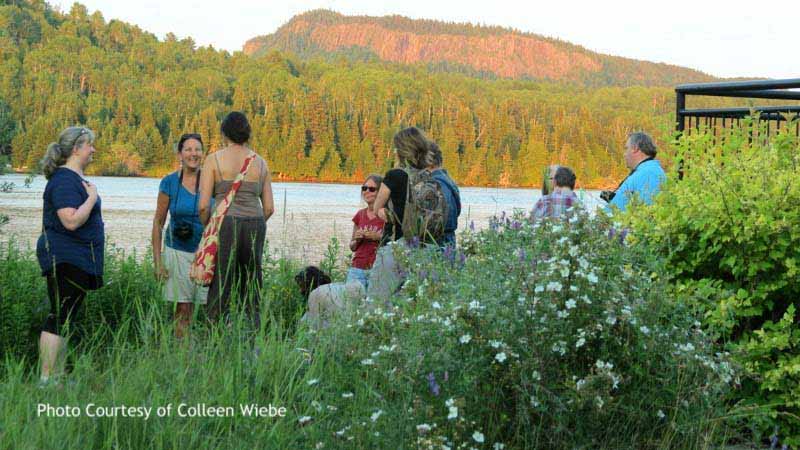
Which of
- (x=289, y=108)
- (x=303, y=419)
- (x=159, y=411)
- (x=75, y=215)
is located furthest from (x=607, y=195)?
(x=289, y=108)

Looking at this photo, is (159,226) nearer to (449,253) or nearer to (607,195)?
(449,253)

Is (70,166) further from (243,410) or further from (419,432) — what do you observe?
(419,432)

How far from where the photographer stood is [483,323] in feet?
12.1

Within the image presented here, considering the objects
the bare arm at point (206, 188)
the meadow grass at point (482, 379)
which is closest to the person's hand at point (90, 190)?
the bare arm at point (206, 188)

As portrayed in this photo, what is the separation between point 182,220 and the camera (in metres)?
6.64

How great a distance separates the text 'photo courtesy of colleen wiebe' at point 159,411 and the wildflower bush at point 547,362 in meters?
0.29

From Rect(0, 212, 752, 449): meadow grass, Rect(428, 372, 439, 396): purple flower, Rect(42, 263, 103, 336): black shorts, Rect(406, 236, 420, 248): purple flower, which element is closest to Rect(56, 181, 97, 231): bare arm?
Rect(42, 263, 103, 336): black shorts

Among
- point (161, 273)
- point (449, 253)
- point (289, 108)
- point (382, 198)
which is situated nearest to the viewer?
point (449, 253)

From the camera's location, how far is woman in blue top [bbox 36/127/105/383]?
5570 millimetres

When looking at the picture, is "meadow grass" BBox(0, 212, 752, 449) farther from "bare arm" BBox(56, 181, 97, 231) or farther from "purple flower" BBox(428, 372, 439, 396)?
"bare arm" BBox(56, 181, 97, 231)

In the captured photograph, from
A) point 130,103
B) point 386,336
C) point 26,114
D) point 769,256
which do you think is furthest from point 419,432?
point 130,103

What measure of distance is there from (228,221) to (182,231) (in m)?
0.67

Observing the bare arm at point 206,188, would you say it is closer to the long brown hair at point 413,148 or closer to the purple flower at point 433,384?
the long brown hair at point 413,148

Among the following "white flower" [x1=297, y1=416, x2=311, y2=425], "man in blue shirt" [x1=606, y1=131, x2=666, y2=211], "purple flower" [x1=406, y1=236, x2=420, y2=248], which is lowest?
"white flower" [x1=297, y1=416, x2=311, y2=425]
